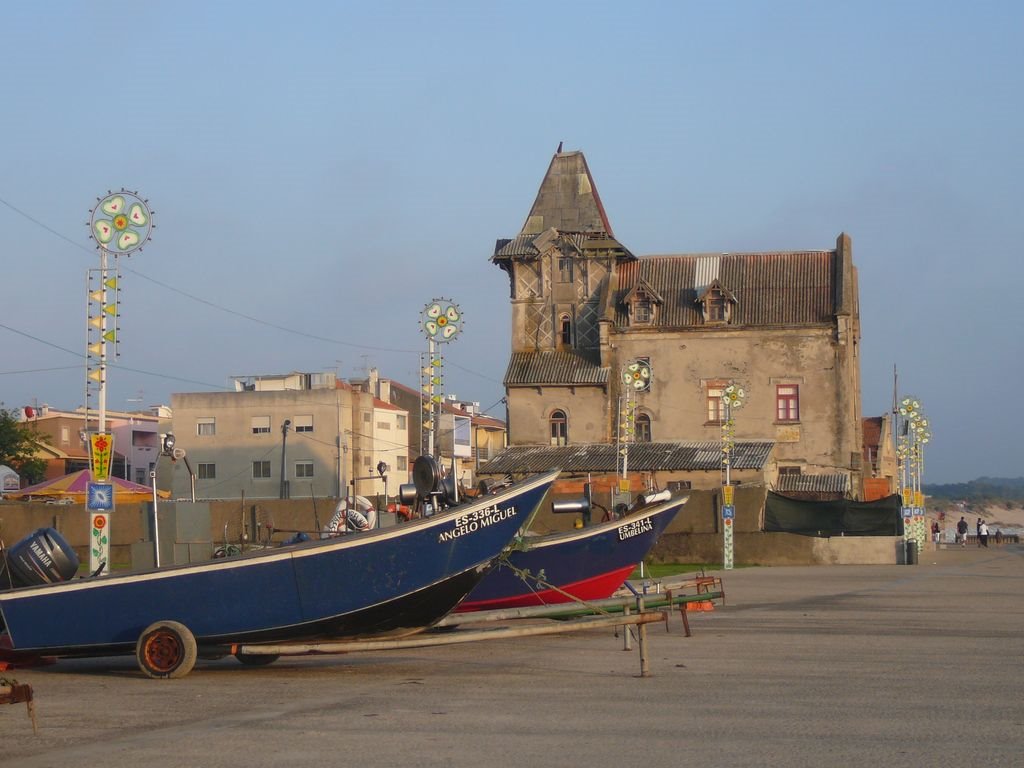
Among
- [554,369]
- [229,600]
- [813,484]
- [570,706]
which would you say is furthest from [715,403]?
[570,706]

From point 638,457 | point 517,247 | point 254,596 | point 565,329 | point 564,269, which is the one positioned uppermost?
point 517,247

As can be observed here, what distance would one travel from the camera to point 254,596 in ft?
48.3

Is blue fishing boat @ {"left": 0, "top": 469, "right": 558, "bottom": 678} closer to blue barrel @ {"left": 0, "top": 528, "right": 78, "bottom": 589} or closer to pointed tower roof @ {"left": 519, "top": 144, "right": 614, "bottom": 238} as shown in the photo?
blue barrel @ {"left": 0, "top": 528, "right": 78, "bottom": 589}

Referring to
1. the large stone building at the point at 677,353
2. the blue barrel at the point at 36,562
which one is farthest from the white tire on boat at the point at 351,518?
the large stone building at the point at 677,353

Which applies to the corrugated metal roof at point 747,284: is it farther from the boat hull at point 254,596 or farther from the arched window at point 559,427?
the boat hull at point 254,596

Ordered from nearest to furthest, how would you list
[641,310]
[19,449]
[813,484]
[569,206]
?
[813,484]
[641,310]
[569,206]
[19,449]

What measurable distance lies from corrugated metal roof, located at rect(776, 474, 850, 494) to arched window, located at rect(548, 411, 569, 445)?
34.4ft

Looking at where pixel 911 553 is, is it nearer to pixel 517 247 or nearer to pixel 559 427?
pixel 559 427

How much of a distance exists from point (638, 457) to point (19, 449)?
153 ft

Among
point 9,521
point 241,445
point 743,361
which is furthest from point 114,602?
point 241,445

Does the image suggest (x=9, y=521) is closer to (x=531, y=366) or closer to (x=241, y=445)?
(x=531, y=366)

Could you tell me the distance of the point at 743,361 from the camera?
224 ft

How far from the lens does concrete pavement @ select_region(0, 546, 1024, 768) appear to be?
9.88 m

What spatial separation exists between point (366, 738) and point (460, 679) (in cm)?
400
